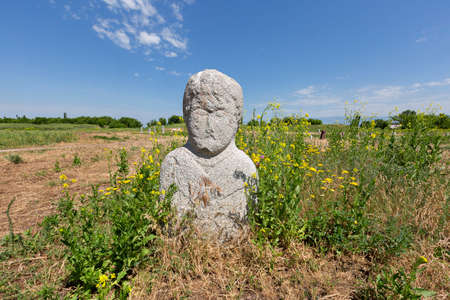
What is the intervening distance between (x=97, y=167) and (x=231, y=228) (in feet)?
20.3

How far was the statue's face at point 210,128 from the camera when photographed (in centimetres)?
240

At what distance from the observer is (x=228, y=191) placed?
237cm

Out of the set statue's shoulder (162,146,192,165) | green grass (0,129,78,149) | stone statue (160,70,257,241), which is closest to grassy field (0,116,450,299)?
stone statue (160,70,257,241)

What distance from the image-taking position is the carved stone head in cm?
235

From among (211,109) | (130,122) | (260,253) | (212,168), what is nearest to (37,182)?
(212,168)

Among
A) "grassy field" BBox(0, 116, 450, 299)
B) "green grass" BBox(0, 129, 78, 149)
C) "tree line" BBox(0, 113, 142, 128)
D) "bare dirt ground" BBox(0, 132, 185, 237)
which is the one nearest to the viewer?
"grassy field" BBox(0, 116, 450, 299)

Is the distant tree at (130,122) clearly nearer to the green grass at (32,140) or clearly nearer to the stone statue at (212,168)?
the green grass at (32,140)

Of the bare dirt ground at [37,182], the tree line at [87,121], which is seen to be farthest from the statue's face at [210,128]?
the tree line at [87,121]

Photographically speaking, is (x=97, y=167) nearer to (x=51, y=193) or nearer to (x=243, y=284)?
(x=51, y=193)

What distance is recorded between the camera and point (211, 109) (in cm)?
239

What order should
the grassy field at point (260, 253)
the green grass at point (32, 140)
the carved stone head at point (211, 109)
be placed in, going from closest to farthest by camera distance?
the grassy field at point (260, 253) < the carved stone head at point (211, 109) < the green grass at point (32, 140)

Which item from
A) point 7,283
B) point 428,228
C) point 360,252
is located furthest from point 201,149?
point 428,228

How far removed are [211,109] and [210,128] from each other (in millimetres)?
235

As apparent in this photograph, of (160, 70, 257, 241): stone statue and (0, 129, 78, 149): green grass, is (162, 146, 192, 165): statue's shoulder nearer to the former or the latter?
(160, 70, 257, 241): stone statue
